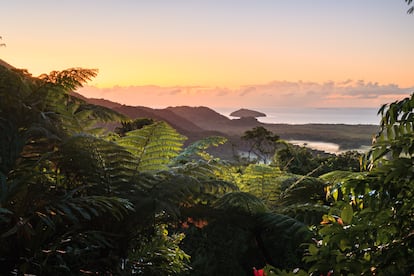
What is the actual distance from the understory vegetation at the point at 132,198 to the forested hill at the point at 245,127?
11057 mm

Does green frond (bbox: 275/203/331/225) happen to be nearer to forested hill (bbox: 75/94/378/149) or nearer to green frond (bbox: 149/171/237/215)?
green frond (bbox: 149/171/237/215)

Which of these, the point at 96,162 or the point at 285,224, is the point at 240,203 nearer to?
the point at 285,224

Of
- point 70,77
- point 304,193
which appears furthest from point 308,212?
point 70,77

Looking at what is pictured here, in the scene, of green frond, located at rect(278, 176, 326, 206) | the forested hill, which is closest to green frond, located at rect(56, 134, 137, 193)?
green frond, located at rect(278, 176, 326, 206)

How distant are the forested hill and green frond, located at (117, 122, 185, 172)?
1103 centimetres

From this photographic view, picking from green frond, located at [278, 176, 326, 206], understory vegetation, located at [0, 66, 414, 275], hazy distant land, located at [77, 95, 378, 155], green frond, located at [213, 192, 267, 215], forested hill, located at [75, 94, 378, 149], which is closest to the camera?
understory vegetation, located at [0, 66, 414, 275]

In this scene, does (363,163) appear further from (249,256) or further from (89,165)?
(249,256)

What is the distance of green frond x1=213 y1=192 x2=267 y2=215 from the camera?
3.58 m

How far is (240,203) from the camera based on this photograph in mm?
3693

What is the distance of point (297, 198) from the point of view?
4820 mm

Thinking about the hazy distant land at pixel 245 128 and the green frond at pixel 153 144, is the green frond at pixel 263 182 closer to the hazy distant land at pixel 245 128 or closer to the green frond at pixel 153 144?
the green frond at pixel 153 144

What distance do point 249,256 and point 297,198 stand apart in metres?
0.84

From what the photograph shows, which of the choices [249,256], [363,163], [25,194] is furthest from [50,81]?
[249,256]

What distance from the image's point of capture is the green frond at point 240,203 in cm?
358
